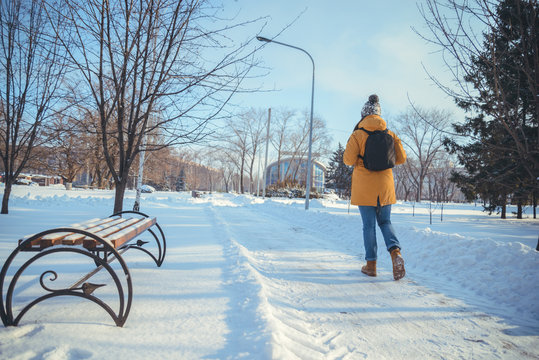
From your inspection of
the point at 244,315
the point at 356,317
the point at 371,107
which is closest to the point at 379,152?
the point at 371,107

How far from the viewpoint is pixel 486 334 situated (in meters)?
2.05

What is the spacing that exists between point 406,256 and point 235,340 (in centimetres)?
369

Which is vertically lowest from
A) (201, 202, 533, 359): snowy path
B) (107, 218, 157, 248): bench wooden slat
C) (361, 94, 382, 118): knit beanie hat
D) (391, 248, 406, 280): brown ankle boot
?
(201, 202, 533, 359): snowy path

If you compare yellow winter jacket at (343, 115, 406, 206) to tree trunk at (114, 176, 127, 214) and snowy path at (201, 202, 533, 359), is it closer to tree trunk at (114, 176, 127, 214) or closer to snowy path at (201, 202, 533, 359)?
snowy path at (201, 202, 533, 359)

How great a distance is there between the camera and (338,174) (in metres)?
40.5

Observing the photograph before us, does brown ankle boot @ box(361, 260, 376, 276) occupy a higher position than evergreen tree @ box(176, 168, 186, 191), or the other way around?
evergreen tree @ box(176, 168, 186, 191)

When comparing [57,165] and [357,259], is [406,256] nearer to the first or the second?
[357,259]

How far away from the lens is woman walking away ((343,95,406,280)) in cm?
312

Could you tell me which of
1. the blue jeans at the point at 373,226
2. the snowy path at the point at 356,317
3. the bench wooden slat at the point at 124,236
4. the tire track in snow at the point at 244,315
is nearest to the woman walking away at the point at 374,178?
the blue jeans at the point at 373,226

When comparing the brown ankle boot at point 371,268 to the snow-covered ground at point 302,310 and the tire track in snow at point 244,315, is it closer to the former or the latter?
the snow-covered ground at point 302,310

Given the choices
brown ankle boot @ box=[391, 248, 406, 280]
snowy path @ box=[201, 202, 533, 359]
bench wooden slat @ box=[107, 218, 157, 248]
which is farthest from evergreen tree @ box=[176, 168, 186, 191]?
brown ankle boot @ box=[391, 248, 406, 280]

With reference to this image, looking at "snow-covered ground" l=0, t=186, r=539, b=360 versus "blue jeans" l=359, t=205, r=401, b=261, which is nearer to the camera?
"snow-covered ground" l=0, t=186, r=539, b=360

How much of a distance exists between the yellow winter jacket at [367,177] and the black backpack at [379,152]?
0.32 ft

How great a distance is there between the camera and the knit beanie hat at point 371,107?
11.2ft
